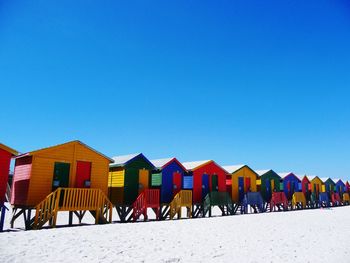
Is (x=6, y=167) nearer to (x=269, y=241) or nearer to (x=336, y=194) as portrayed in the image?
(x=269, y=241)

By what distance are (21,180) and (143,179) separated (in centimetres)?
817

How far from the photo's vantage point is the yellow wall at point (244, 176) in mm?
29562

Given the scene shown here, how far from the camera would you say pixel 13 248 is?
9.94m

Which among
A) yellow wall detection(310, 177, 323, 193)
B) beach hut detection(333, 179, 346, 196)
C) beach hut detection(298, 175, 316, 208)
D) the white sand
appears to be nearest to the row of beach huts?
the white sand

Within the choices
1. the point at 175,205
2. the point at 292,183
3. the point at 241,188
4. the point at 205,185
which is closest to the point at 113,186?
the point at 175,205

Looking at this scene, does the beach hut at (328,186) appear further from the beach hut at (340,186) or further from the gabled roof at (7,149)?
the gabled roof at (7,149)

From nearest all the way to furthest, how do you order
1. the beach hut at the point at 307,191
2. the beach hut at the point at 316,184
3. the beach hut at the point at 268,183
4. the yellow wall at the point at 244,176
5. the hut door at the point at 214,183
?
1. the hut door at the point at 214,183
2. the yellow wall at the point at 244,176
3. the beach hut at the point at 268,183
4. the beach hut at the point at 307,191
5. the beach hut at the point at 316,184

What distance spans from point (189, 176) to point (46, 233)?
45.6 ft

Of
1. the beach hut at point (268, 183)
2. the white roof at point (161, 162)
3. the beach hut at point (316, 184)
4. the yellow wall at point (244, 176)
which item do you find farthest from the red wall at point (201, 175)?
the beach hut at point (316, 184)

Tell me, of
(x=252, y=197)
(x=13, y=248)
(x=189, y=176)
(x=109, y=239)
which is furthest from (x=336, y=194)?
(x=13, y=248)

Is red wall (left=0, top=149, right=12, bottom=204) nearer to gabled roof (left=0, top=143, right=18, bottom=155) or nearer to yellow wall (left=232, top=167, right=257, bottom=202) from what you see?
gabled roof (left=0, top=143, right=18, bottom=155)

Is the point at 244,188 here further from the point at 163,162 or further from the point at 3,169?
the point at 3,169

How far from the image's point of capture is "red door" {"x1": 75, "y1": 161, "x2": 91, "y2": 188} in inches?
700

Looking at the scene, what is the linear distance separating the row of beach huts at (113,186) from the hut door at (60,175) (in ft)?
0.18
